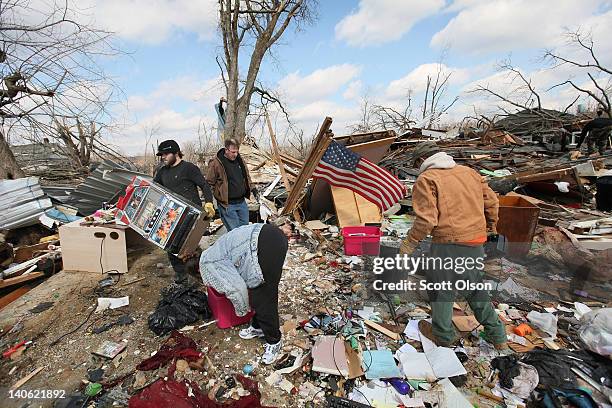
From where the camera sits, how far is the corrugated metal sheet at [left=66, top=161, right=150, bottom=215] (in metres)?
5.92

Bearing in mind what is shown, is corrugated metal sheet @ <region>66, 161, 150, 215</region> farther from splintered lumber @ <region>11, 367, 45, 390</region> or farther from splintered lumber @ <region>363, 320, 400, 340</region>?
splintered lumber @ <region>363, 320, 400, 340</region>

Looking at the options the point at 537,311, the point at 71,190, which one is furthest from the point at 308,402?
the point at 71,190

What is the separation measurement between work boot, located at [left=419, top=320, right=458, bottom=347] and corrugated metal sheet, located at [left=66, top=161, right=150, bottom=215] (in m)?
5.86

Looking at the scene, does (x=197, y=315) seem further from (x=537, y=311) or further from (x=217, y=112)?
(x=217, y=112)

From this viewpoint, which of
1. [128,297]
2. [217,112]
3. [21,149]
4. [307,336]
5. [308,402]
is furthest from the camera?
[217,112]

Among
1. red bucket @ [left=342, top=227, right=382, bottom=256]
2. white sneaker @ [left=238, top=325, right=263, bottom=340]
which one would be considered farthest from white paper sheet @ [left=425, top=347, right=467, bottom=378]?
red bucket @ [left=342, top=227, right=382, bottom=256]

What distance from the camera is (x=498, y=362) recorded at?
2619 mm

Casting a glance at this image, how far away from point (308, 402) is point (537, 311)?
2910 millimetres

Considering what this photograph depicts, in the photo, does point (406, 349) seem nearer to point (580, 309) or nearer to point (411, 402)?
point (411, 402)

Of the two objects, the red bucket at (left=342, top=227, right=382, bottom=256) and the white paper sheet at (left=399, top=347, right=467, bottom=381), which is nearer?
the white paper sheet at (left=399, top=347, right=467, bottom=381)

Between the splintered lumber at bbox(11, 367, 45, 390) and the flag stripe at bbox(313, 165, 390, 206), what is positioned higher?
the flag stripe at bbox(313, 165, 390, 206)

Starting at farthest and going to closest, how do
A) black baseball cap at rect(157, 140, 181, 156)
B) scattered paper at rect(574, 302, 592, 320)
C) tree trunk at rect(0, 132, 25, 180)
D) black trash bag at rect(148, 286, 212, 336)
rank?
1. tree trunk at rect(0, 132, 25, 180)
2. black baseball cap at rect(157, 140, 181, 156)
3. scattered paper at rect(574, 302, 592, 320)
4. black trash bag at rect(148, 286, 212, 336)

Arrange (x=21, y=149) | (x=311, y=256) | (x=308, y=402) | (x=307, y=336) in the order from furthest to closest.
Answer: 1. (x=21, y=149)
2. (x=311, y=256)
3. (x=307, y=336)
4. (x=308, y=402)

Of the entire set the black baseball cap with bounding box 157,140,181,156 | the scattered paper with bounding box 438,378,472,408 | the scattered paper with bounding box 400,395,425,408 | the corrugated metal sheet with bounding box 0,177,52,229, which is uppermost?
the black baseball cap with bounding box 157,140,181,156
